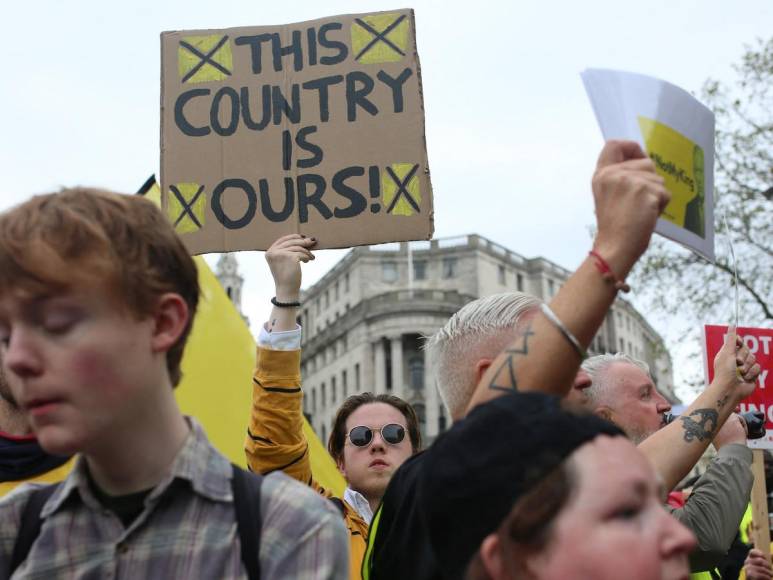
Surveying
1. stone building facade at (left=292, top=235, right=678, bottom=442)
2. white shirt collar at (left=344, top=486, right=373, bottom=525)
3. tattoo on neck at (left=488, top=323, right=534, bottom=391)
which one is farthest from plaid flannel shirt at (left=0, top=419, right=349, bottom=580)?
stone building facade at (left=292, top=235, right=678, bottom=442)

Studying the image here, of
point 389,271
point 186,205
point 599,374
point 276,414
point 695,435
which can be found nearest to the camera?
point 695,435

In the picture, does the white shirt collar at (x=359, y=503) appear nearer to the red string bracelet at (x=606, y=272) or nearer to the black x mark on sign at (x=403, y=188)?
the black x mark on sign at (x=403, y=188)

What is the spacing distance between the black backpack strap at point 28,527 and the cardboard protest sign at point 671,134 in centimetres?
120

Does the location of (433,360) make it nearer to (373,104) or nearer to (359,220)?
(359,220)

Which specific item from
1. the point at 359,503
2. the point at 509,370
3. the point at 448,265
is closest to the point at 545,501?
the point at 509,370

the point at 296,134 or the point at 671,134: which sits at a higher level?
the point at 296,134

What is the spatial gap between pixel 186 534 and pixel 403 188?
200 cm

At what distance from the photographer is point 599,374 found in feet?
10.8

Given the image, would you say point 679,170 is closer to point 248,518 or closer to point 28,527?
point 248,518

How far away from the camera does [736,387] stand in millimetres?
2639

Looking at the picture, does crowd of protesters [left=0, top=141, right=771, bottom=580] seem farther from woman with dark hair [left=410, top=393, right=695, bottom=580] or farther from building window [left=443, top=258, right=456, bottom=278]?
building window [left=443, top=258, right=456, bottom=278]

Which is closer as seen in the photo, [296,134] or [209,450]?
[209,450]

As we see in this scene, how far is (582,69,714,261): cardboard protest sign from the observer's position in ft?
6.01

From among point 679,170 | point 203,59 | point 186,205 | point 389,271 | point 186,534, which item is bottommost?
point 186,534
